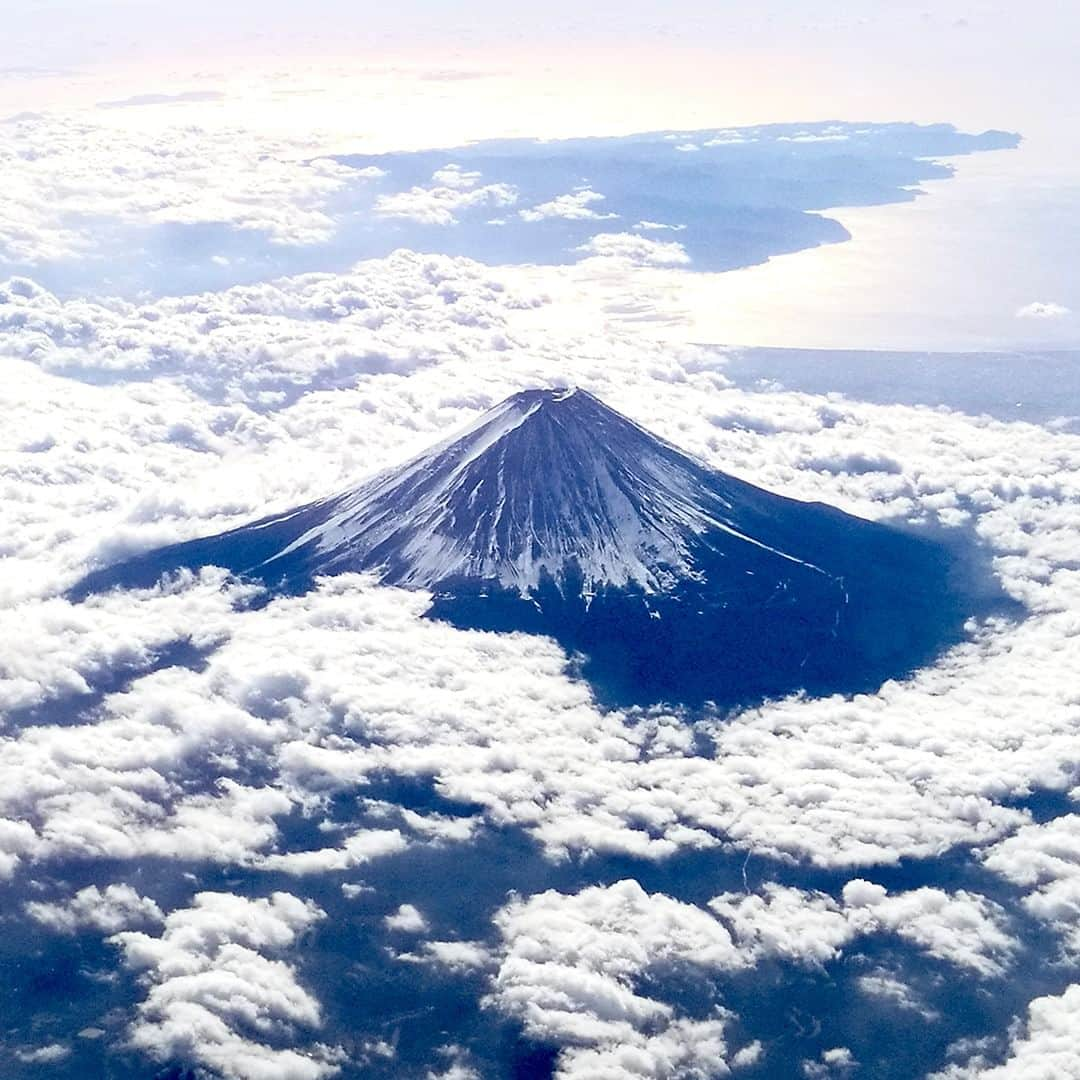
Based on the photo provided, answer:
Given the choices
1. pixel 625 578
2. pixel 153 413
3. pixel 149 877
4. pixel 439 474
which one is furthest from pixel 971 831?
pixel 153 413

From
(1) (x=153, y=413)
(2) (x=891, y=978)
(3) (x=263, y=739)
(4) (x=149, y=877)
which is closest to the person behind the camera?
(2) (x=891, y=978)

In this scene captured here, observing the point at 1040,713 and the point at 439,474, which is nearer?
the point at 1040,713

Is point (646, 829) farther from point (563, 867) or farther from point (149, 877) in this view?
point (149, 877)

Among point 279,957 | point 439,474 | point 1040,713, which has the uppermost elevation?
point 439,474

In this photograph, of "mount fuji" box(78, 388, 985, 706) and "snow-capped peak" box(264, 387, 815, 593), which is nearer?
"mount fuji" box(78, 388, 985, 706)

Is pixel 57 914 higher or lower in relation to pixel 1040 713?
lower

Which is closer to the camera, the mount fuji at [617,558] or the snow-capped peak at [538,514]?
the mount fuji at [617,558]

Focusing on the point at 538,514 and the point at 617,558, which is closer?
the point at 617,558

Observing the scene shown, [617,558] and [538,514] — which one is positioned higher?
[538,514]
